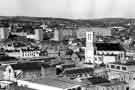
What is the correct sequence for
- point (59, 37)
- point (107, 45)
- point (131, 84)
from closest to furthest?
point (131, 84) → point (107, 45) → point (59, 37)

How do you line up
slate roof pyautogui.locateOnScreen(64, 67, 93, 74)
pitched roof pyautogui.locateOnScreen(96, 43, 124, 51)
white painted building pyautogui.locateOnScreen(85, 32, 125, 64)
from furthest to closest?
pitched roof pyautogui.locateOnScreen(96, 43, 124, 51)
white painted building pyautogui.locateOnScreen(85, 32, 125, 64)
slate roof pyautogui.locateOnScreen(64, 67, 93, 74)

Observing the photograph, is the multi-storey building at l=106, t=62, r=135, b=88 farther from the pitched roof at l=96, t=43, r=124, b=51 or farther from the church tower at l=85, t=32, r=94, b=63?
the pitched roof at l=96, t=43, r=124, b=51

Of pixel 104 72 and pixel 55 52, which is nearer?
pixel 104 72

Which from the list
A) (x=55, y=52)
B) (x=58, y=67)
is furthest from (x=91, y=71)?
(x=55, y=52)

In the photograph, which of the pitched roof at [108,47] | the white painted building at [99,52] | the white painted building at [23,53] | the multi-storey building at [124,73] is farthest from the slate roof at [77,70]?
the white painted building at [23,53]

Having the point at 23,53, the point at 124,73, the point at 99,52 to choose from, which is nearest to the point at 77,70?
the point at 124,73

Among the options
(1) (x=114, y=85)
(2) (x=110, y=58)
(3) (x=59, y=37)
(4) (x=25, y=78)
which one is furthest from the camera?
(3) (x=59, y=37)

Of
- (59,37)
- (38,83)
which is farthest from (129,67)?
(59,37)

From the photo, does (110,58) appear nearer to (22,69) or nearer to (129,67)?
(129,67)

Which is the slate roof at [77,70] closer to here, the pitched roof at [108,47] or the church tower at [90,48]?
the church tower at [90,48]

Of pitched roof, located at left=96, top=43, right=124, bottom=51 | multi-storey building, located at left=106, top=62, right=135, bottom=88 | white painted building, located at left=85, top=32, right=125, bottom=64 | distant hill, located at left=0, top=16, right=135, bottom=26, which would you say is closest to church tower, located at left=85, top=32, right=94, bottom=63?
white painted building, located at left=85, top=32, right=125, bottom=64
